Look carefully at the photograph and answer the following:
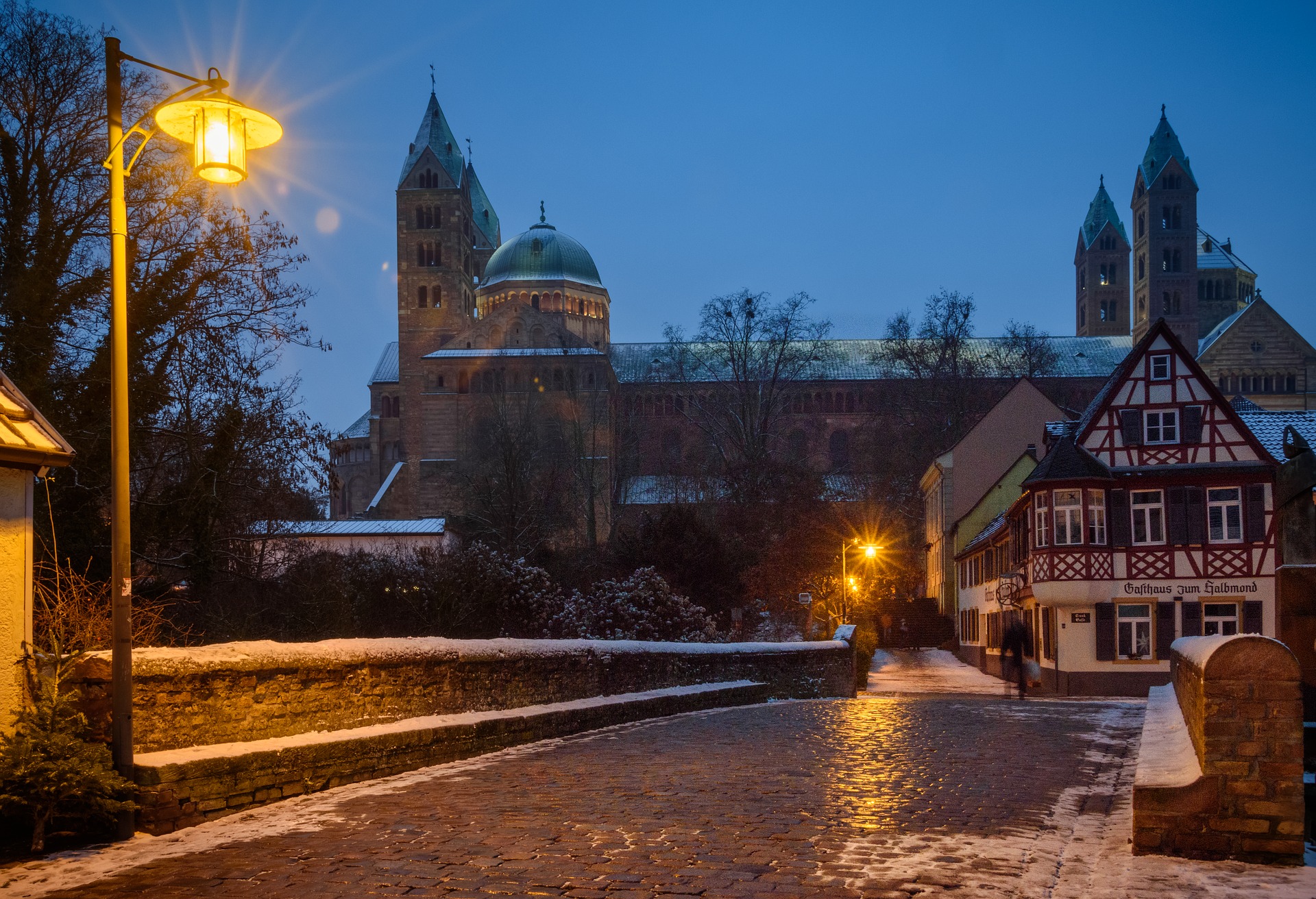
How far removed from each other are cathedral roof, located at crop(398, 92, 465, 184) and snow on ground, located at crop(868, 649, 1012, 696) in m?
57.7

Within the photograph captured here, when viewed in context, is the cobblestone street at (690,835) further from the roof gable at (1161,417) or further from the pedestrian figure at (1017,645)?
the roof gable at (1161,417)

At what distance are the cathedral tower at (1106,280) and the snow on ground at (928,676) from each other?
7194cm

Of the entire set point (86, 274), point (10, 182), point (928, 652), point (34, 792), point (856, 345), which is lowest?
point (928, 652)

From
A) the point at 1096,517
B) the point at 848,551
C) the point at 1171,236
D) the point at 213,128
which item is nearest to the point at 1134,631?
the point at 1096,517

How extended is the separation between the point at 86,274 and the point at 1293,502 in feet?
87.6

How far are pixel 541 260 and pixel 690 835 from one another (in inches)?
3573

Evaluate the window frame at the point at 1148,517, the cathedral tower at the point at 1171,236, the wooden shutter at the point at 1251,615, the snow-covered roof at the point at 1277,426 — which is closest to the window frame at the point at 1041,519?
the window frame at the point at 1148,517

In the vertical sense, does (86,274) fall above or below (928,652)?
above

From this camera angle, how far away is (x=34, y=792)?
310 inches

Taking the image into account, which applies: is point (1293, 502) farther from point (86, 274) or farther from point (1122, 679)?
point (86, 274)

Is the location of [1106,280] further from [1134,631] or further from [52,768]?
[52,768]

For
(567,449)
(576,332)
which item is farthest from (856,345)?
(567,449)

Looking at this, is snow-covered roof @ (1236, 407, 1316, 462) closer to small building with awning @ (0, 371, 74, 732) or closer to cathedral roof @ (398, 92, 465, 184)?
small building with awning @ (0, 371, 74, 732)

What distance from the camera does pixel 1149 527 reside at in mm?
31656
